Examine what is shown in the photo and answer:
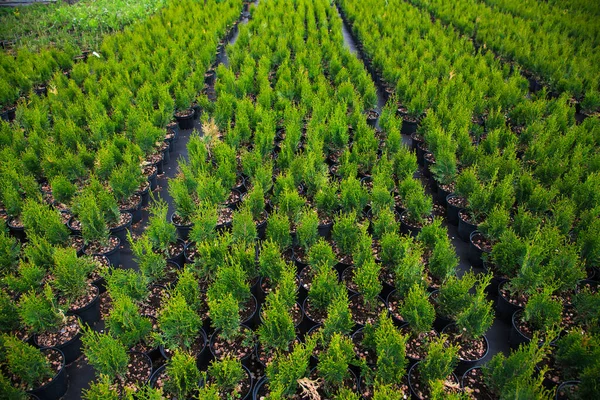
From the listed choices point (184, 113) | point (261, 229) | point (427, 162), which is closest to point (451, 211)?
point (427, 162)

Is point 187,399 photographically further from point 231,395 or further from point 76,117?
point 76,117

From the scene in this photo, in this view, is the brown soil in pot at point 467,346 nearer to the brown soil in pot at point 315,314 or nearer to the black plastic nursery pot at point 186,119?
the brown soil in pot at point 315,314

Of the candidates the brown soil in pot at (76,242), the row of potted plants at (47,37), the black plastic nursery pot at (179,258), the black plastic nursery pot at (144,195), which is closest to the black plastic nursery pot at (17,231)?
the brown soil in pot at (76,242)

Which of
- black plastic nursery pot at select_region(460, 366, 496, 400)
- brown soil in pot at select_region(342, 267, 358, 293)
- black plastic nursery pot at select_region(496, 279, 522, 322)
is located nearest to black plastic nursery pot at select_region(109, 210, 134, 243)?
brown soil in pot at select_region(342, 267, 358, 293)

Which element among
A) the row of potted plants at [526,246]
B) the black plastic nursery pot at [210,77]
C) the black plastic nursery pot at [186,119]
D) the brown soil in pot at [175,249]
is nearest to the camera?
the row of potted plants at [526,246]

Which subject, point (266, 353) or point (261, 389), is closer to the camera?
Answer: point (261, 389)

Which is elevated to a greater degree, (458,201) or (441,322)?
(458,201)

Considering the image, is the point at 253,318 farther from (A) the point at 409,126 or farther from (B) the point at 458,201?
(A) the point at 409,126

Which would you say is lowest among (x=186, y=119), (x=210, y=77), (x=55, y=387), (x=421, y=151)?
(x=55, y=387)
